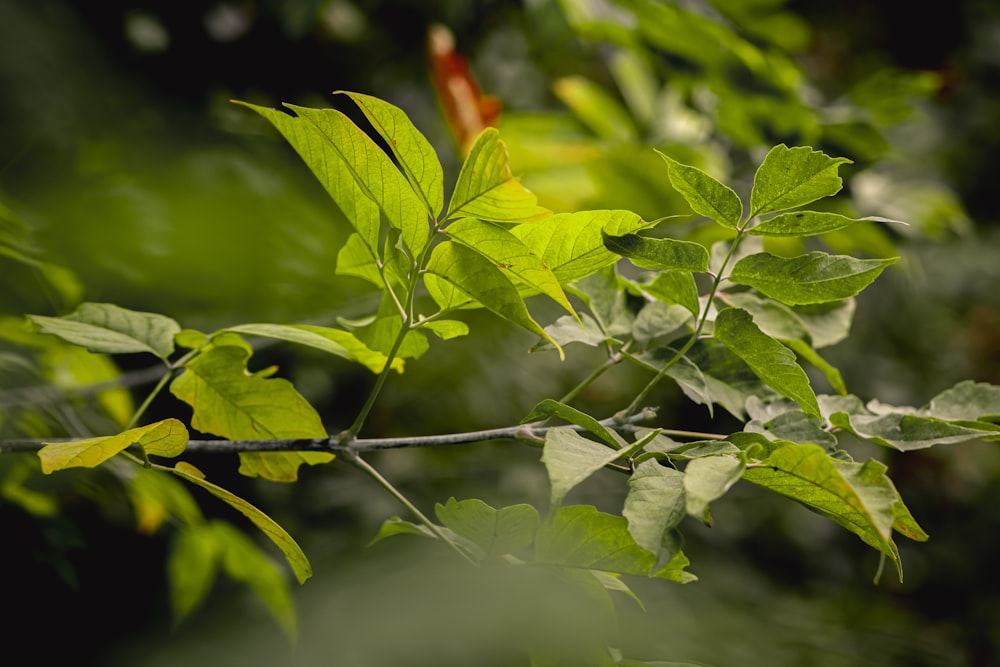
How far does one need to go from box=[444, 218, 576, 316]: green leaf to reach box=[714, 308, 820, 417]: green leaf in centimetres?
8

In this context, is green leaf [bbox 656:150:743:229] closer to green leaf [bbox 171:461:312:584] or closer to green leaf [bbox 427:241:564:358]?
green leaf [bbox 427:241:564:358]

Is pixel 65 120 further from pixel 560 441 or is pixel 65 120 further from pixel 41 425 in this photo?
pixel 560 441

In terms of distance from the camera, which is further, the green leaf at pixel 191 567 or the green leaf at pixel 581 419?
the green leaf at pixel 191 567

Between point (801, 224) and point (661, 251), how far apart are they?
0.07m

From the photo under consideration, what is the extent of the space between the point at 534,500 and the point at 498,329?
33 centimetres

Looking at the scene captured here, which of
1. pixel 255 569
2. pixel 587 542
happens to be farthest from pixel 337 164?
pixel 255 569

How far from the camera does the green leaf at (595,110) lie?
1.09 meters

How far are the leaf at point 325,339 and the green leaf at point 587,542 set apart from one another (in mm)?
146

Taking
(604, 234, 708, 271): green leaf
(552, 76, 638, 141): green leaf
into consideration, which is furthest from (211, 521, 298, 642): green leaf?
(552, 76, 638, 141): green leaf

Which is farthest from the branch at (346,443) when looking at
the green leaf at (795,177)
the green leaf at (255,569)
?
the green leaf at (255,569)

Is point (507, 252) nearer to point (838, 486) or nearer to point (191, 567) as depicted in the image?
point (838, 486)

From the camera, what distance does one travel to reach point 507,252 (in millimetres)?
340

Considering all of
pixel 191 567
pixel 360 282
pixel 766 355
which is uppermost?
pixel 766 355

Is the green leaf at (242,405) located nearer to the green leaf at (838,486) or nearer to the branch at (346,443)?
the branch at (346,443)
